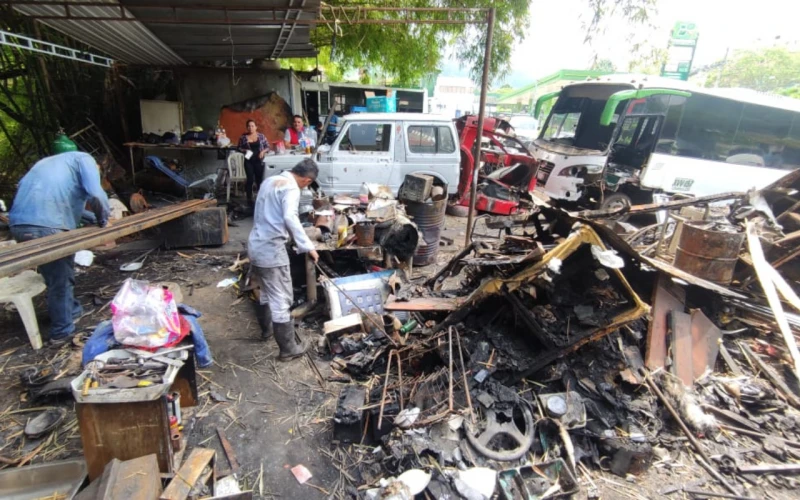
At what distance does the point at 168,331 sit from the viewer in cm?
251

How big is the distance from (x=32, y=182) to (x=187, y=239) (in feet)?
8.76

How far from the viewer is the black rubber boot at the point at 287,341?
3688mm

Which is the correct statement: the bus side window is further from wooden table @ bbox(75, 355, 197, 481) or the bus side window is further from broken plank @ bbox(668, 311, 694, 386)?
wooden table @ bbox(75, 355, 197, 481)

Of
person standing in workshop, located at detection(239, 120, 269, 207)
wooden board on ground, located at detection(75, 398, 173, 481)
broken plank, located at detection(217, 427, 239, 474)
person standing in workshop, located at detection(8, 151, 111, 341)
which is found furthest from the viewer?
person standing in workshop, located at detection(239, 120, 269, 207)

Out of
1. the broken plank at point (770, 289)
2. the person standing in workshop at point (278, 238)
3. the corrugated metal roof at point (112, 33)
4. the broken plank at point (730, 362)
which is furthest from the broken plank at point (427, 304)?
the corrugated metal roof at point (112, 33)

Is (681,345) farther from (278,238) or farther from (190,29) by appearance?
(190,29)

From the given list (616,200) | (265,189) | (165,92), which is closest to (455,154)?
(616,200)

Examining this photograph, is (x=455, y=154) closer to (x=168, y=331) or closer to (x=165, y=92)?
(x=168, y=331)

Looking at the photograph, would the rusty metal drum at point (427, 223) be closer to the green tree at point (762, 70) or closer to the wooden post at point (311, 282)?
the wooden post at point (311, 282)

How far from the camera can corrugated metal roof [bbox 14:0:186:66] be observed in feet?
17.7

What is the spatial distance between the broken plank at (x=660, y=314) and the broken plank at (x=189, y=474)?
3.58 metres

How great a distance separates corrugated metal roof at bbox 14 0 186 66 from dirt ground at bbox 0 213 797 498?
3.71 meters

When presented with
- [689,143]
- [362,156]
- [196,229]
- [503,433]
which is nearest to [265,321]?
[503,433]

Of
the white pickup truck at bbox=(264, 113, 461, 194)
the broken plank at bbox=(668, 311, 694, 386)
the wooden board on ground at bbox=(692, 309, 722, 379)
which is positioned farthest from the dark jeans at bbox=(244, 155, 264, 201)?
the wooden board on ground at bbox=(692, 309, 722, 379)
